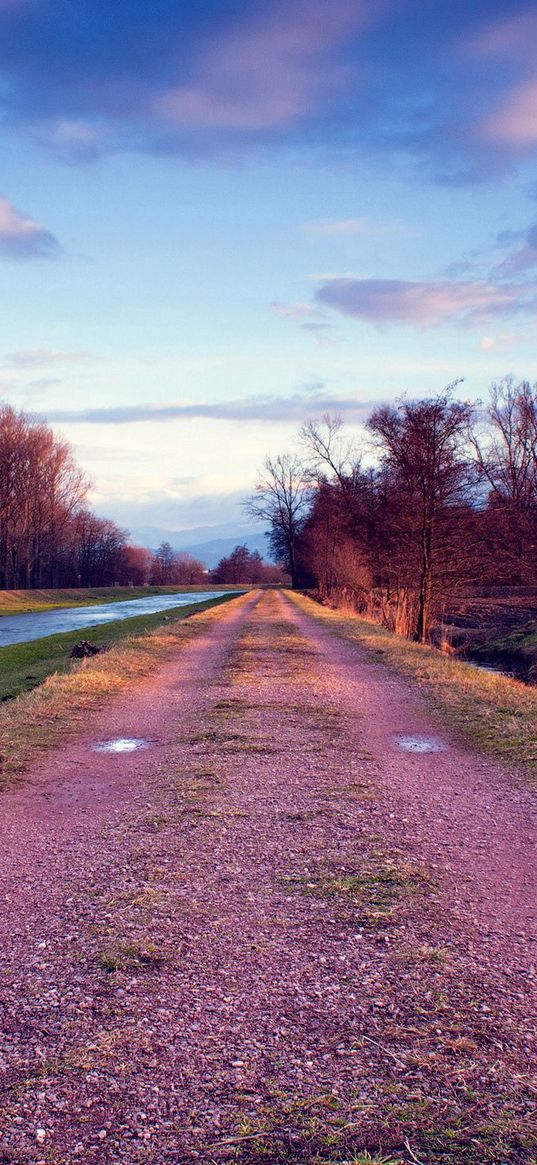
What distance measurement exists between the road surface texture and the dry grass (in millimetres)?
769

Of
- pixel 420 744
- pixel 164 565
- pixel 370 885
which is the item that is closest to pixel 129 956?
pixel 370 885

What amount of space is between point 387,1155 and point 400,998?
2.66 ft

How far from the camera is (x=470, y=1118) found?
237cm

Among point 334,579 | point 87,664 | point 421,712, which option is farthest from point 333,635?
point 334,579

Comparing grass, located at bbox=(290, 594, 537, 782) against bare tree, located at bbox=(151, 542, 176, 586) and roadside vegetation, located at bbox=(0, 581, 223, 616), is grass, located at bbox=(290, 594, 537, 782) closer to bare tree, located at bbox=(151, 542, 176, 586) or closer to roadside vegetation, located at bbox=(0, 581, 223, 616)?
roadside vegetation, located at bbox=(0, 581, 223, 616)

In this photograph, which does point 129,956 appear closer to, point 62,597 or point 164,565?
point 62,597

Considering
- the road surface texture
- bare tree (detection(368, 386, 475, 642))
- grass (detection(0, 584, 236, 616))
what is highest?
bare tree (detection(368, 386, 475, 642))

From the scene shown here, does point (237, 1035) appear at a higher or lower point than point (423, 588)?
lower

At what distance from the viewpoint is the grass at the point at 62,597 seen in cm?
4853

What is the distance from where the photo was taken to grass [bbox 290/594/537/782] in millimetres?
7410

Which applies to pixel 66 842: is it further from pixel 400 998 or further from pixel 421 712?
pixel 421 712

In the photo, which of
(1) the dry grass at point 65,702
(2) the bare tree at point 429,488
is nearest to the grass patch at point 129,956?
(1) the dry grass at point 65,702

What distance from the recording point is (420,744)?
7.73 m

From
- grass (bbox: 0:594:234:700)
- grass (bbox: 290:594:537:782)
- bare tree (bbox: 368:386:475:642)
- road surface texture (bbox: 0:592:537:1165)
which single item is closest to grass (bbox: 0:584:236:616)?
grass (bbox: 0:594:234:700)
